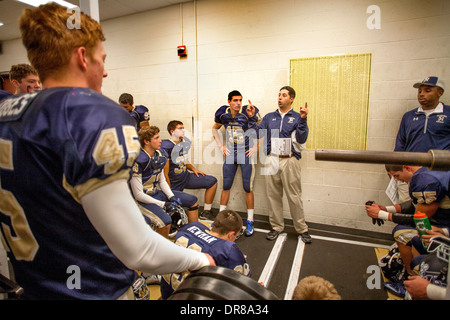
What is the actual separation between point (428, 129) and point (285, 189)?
178 centimetres

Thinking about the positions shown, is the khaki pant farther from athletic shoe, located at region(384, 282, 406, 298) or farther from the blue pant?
the blue pant

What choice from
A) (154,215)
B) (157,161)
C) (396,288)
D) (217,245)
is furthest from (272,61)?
(396,288)

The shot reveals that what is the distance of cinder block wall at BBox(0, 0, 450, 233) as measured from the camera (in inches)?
126

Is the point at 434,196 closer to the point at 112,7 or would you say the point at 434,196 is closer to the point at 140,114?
the point at 140,114

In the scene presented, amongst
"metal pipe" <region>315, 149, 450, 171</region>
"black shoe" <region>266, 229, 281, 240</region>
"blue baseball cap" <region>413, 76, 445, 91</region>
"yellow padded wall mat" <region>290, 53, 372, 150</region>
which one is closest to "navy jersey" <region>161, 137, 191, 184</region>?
"black shoe" <region>266, 229, 281, 240</region>

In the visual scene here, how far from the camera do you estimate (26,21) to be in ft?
2.33

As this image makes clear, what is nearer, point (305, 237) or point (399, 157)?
point (399, 157)

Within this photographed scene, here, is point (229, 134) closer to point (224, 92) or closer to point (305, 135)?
point (224, 92)

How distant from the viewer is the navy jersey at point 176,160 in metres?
3.83

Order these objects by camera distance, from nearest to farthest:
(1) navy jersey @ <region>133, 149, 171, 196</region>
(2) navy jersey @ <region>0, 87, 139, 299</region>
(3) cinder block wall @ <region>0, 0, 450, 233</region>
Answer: (2) navy jersey @ <region>0, 87, 139, 299</region>, (1) navy jersey @ <region>133, 149, 171, 196</region>, (3) cinder block wall @ <region>0, 0, 450, 233</region>

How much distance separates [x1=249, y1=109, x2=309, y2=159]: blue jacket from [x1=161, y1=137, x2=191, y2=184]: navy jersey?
1255mm

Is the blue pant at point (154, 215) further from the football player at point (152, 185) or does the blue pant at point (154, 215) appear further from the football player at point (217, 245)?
the football player at point (217, 245)

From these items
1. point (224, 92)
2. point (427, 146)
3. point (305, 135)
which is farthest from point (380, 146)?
point (224, 92)

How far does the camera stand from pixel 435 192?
6.69 feet
